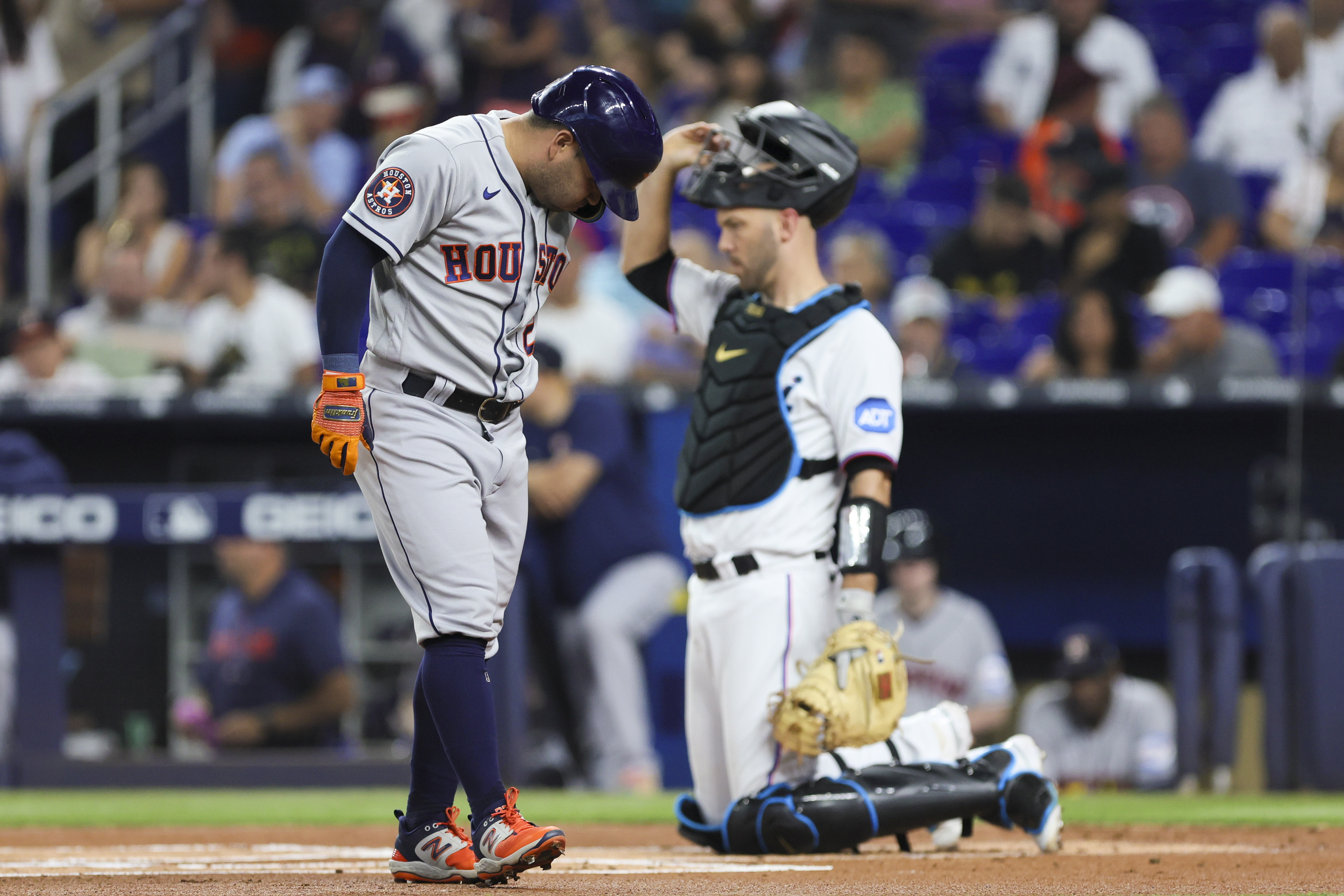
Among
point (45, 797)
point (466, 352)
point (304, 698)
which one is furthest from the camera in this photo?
point (304, 698)

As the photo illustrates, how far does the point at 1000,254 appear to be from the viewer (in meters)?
7.85

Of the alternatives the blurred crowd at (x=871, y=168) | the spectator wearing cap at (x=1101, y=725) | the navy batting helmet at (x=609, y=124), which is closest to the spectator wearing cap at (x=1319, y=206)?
the blurred crowd at (x=871, y=168)

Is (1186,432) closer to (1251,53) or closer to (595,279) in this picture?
(595,279)

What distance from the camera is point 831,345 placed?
3396 mm

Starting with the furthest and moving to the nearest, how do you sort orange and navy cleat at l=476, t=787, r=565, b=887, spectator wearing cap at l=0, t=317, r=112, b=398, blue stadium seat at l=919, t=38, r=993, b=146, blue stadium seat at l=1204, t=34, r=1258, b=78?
blue stadium seat at l=919, t=38, r=993, b=146
blue stadium seat at l=1204, t=34, r=1258, b=78
spectator wearing cap at l=0, t=317, r=112, b=398
orange and navy cleat at l=476, t=787, r=565, b=887

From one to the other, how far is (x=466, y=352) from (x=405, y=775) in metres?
3.16

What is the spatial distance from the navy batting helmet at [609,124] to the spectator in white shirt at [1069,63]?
6.46 metres

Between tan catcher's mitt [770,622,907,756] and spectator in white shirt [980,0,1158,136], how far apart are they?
249 inches

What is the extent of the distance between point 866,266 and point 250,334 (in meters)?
2.70

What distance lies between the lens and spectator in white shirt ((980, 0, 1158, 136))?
29.4 ft

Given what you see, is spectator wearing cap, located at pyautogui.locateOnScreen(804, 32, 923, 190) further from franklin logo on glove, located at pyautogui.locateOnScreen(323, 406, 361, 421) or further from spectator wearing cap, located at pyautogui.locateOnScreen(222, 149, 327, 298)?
franklin logo on glove, located at pyautogui.locateOnScreen(323, 406, 361, 421)

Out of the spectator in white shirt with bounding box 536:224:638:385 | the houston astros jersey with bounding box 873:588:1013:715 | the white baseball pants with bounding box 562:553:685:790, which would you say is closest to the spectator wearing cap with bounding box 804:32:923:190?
the spectator in white shirt with bounding box 536:224:638:385

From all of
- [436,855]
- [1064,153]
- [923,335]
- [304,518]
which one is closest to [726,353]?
[436,855]

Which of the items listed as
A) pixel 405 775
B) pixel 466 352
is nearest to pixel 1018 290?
pixel 405 775
